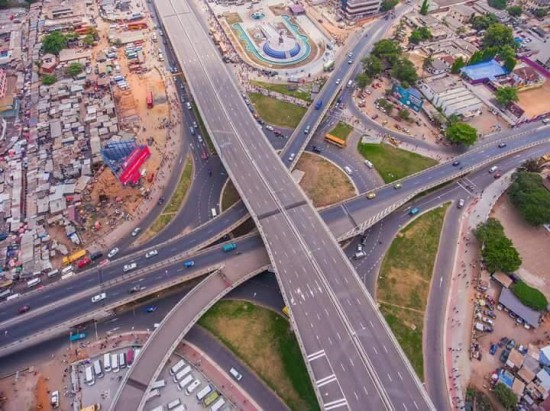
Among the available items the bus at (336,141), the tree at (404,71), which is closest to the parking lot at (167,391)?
the bus at (336,141)

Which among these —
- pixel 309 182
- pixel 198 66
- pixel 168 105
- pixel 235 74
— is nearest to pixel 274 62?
pixel 235 74

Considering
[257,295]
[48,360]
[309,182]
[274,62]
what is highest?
[274,62]

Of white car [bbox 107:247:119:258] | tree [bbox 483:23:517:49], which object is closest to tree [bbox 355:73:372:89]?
tree [bbox 483:23:517:49]

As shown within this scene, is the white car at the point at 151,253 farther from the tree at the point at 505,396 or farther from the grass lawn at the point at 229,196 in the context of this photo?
the tree at the point at 505,396

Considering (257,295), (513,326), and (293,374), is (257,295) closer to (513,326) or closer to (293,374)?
(293,374)

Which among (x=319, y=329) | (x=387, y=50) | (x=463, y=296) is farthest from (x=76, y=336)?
(x=387, y=50)
